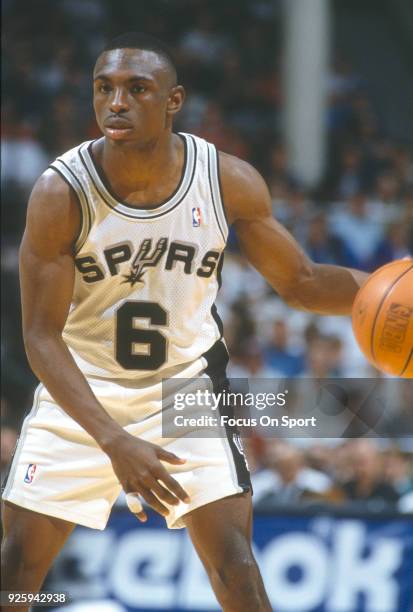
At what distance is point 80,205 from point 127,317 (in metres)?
0.42

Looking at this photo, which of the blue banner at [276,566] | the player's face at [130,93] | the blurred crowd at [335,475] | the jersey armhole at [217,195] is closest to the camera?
the player's face at [130,93]

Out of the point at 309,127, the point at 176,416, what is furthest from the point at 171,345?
the point at 309,127

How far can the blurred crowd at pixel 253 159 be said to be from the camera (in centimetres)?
691

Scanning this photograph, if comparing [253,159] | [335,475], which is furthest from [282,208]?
[335,475]

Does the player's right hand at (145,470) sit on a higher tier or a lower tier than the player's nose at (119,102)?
lower

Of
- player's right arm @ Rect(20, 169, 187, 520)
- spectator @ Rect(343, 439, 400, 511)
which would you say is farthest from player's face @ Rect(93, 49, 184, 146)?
spectator @ Rect(343, 439, 400, 511)

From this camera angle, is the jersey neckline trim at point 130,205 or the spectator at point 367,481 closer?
the jersey neckline trim at point 130,205

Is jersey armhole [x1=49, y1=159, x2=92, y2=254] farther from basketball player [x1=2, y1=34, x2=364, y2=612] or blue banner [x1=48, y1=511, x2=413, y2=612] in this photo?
blue banner [x1=48, y1=511, x2=413, y2=612]

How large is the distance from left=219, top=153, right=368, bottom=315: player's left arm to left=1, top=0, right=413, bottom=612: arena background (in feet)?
6.80

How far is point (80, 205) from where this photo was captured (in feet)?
12.2

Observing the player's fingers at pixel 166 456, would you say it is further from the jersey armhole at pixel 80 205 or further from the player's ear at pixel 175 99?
the player's ear at pixel 175 99

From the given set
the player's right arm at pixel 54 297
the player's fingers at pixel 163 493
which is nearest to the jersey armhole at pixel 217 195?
the player's right arm at pixel 54 297

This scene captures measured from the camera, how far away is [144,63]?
12.1 feet

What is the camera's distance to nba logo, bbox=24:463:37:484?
3.73 metres
